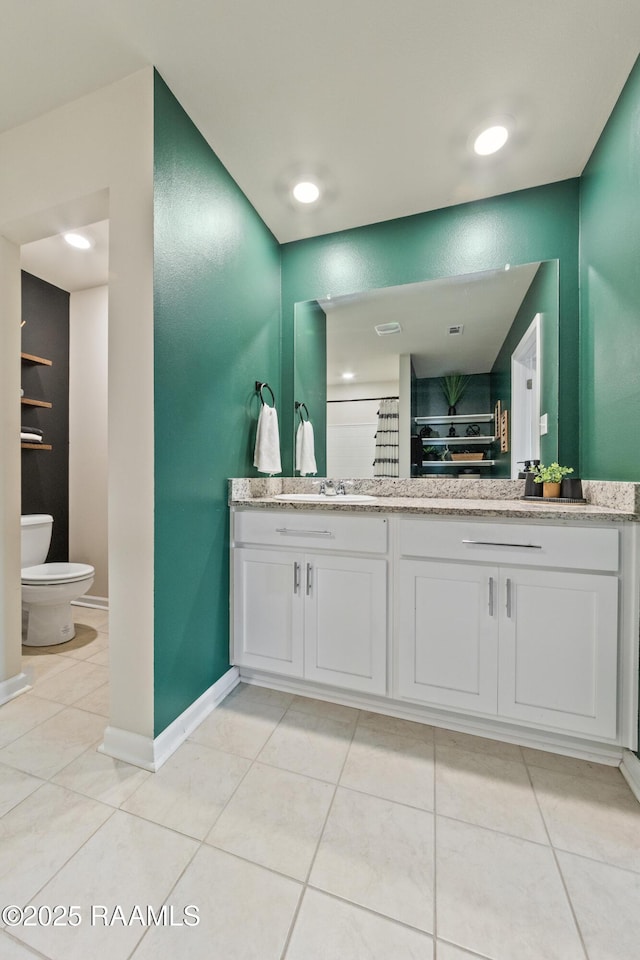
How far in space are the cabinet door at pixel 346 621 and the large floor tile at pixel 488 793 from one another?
36cm

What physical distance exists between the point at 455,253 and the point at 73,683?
2.88 m

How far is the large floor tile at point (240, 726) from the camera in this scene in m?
1.48

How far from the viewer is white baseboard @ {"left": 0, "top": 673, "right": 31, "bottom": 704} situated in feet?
5.78

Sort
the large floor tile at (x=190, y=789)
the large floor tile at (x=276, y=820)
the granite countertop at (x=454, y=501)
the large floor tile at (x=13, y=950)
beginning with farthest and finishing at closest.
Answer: the granite countertop at (x=454, y=501) < the large floor tile at (x=190, y=789) < the large floor tile at (x=276, y=820) < the large floor tile at (x=13, y=950)

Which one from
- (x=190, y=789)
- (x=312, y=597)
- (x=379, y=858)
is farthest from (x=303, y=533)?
(x=379, y=858)

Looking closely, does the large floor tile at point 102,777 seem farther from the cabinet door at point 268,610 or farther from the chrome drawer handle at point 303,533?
the chrome drawer handle at point 303,533

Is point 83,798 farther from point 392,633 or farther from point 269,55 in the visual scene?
point 269,55

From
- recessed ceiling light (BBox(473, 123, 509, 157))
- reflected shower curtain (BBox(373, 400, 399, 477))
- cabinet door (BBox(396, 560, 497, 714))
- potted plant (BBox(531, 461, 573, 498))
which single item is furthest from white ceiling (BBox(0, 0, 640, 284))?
cabinet door (BBox(396, 560, 497, 714))

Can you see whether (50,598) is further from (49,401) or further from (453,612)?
(453,612)

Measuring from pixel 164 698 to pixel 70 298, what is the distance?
3.17 m

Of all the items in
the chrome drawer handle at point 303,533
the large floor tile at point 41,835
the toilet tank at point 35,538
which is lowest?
the large floor tile at point 41,835

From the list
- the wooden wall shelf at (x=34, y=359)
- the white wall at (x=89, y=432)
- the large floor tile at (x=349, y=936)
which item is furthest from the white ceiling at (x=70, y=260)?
the large floor tile at (x=349, y=936)

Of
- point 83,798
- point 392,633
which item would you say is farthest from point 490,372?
point 83,798

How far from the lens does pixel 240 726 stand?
1.60 meters
